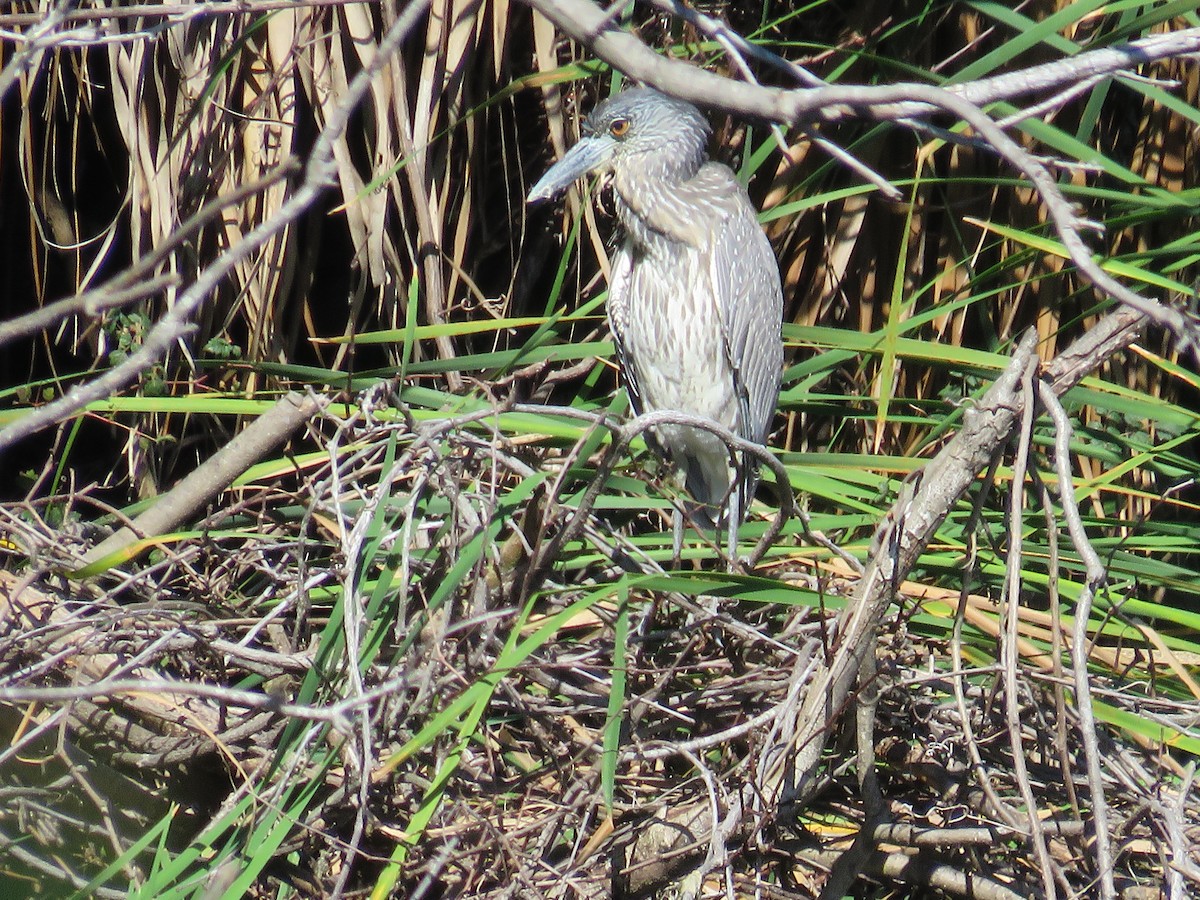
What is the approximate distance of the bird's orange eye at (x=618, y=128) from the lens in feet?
9.83

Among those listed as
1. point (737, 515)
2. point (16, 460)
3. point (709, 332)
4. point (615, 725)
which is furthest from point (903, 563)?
point (16, 460)

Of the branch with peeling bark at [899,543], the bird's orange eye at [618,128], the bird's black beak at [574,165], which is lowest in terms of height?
the branch with peeling bark at [899,543]

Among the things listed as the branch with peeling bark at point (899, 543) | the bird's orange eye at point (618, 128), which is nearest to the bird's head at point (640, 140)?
the bird's orange eye at point (618, 128)

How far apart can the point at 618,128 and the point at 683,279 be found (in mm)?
398

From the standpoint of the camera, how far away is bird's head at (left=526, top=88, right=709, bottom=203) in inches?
114

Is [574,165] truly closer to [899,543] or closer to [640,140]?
[640,140]

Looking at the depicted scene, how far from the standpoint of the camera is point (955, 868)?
5.87 feet

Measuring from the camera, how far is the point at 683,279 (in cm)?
307

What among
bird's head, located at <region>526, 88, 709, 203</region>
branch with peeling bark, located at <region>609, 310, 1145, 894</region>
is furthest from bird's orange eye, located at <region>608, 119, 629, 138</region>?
branch with peeling bark, located at <region>609, 310, 1145, 894</region>

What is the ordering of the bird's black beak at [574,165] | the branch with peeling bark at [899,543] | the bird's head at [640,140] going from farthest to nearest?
the bird's head at [640,140], the bird's black beak at [574,165], the branch with peeling bark at [899,543]

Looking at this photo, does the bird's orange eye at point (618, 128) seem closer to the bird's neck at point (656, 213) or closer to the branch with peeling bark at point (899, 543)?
the bird's neck at point (656, 213)

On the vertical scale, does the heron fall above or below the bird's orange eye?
below

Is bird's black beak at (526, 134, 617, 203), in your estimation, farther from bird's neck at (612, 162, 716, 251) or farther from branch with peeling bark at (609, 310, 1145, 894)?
branch with peeling bark at (609, 310, 1145, 894)

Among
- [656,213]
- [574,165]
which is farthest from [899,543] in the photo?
[656,213]
